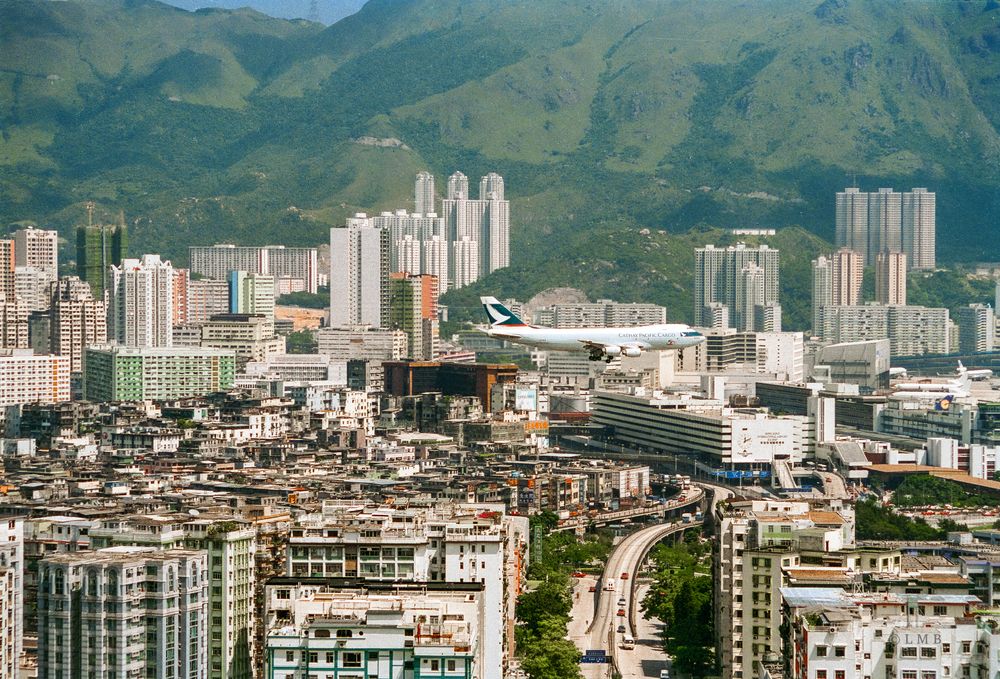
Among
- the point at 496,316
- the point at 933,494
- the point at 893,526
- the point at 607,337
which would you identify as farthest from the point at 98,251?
the point at 893,526

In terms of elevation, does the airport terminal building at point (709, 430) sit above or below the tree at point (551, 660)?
above

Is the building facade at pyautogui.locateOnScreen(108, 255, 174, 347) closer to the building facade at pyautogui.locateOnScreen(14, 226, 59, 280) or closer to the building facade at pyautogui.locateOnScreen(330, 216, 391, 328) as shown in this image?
the building facade at pyautogui.locateOnScreen(330, 216, 391, 328)

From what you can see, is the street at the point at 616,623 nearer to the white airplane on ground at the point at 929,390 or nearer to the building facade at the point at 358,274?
the white airplane on ground at the point at 929,390

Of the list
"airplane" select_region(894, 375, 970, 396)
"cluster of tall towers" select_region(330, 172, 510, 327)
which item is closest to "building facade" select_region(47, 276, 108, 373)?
"cluster of tall towers" select_region(330, 172, 510, 327)

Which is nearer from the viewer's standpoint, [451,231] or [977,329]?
[977,329]

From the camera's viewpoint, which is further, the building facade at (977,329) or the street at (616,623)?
the building facade at (977,329)

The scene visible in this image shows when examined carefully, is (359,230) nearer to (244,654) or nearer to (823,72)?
(823,72)

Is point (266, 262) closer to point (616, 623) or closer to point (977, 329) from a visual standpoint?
point (977, 329)

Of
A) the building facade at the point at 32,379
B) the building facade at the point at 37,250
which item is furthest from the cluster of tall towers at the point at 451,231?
the building facade at the point at 32,379
